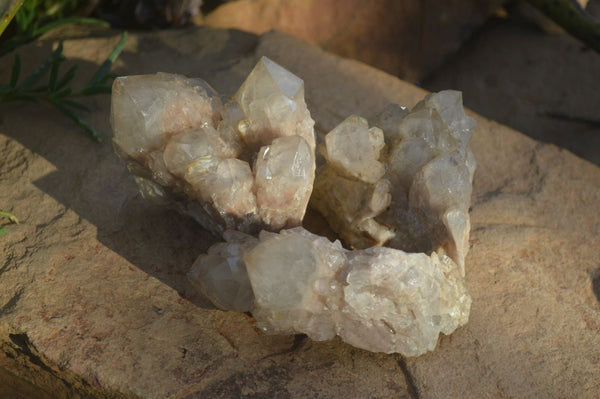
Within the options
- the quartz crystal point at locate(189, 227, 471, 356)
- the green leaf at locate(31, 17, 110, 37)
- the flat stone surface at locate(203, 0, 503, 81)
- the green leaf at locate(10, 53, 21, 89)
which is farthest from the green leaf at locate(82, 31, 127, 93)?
the flat stone surface at locate(203, 0, 503, 81)

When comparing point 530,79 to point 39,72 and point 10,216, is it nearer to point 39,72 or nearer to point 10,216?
point 39,72

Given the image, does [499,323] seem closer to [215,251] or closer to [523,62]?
[215,251]

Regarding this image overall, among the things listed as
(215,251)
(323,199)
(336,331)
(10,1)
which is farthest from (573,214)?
→ (10,1)

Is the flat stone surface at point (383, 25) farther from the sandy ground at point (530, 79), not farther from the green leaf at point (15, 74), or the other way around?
the green leaf at point (15, 74)

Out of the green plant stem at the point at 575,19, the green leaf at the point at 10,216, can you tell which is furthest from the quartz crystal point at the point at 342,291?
the green plant stem at the point at 575,19

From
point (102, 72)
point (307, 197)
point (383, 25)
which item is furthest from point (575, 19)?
point (102, 72)

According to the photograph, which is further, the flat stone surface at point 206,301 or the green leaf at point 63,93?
the green leaf at point 63,93

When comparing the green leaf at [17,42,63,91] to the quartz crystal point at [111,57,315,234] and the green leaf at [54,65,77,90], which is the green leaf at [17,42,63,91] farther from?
the quartz crystal point at [111,57,315,234]
